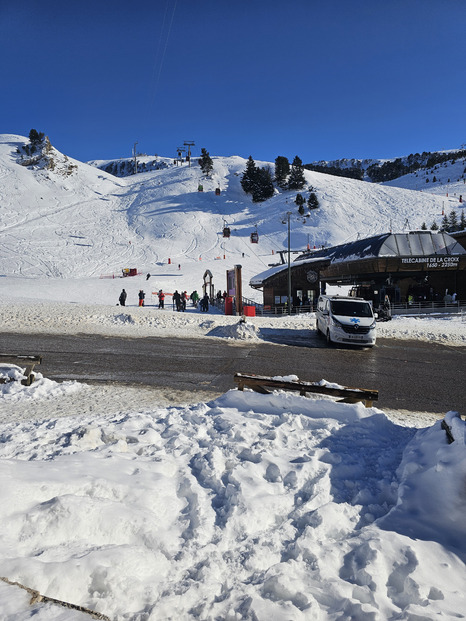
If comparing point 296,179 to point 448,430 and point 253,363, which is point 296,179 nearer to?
point 253,363

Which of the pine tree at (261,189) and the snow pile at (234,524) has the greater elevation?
the pine tree at (261,189)

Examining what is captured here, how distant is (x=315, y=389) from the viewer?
227 inches

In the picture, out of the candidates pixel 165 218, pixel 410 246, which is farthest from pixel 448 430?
pixel 165 218

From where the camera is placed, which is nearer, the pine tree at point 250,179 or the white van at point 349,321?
the white van at point 349,321

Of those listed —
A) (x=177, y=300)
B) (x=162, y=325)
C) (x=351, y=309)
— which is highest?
(x=177, y=300)

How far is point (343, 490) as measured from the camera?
3531 millimetres

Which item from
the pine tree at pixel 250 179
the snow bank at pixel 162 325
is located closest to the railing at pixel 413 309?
the snow bank at pixel 162 325

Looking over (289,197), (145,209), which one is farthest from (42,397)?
(289,197)

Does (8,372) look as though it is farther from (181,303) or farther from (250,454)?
(181,303)

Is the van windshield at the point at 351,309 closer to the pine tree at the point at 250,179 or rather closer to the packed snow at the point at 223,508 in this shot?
the packed snow at the point at 223,508

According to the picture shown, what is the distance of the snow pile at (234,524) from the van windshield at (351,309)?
33.6 ft

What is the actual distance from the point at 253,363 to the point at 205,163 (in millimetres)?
102815

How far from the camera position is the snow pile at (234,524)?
7.23 ft

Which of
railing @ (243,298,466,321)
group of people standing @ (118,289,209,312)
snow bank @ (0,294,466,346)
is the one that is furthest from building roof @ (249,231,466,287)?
group of people standing @ (118,289,209,312)
